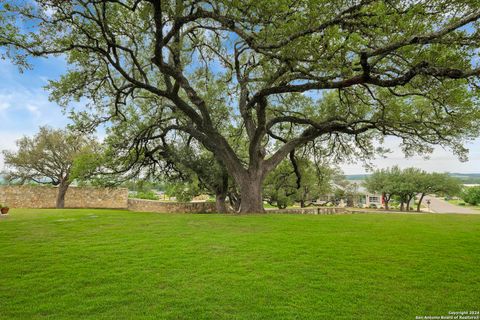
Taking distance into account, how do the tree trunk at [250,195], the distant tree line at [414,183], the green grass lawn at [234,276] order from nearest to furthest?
the green grass lawn at [234,276] < the tree trunk at [250,195] < the distant tree line at [414,183]

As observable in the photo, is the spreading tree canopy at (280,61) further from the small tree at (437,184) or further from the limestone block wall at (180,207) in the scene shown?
the small tree at (437,184)

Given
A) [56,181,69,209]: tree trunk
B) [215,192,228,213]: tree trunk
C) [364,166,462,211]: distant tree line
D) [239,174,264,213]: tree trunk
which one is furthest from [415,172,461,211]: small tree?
[56,181,69,209]: tree trunk

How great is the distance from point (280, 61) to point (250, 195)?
19.5 ft

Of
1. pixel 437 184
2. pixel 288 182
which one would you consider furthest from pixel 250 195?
pixel 437 184

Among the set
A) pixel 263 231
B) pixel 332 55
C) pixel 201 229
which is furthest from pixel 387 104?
pixel 201 229

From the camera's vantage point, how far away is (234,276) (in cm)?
374

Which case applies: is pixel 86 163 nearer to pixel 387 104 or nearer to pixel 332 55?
pixel 332 55

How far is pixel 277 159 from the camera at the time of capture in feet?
40.6

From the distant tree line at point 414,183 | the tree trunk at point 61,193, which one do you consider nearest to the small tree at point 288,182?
the distant tree line at point 414,183

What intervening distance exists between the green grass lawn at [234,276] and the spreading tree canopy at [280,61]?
3923 millimetres

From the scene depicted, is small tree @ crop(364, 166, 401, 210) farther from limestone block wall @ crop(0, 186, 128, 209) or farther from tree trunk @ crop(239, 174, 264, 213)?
limestone block wall @ crop(0, 186, 128, 209)

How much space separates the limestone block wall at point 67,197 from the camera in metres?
21.2

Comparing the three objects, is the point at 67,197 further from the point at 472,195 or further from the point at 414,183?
the point at 472,195

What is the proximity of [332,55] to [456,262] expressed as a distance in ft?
15.4
